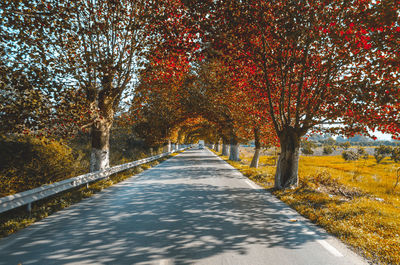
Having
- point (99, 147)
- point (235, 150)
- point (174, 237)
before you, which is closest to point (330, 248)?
point (174, 237)

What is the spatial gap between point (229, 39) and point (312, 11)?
2681mm

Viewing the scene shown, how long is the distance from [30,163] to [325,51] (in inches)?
426

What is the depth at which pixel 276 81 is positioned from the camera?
1012cm

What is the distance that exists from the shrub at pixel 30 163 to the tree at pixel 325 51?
22.7 feet

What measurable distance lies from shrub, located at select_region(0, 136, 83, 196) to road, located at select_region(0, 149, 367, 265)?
1.89 m

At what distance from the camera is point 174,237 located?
4203 millimetres

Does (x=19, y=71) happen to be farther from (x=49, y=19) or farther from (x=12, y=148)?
(x=12, y=148)

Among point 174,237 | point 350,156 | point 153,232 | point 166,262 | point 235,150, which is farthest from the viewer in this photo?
point 350,156

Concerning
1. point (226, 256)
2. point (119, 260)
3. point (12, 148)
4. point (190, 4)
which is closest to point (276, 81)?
point (190, 4)

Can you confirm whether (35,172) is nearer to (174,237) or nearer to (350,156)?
(174,237)

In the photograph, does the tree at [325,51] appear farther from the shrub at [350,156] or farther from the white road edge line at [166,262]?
the shrub at [350,156]

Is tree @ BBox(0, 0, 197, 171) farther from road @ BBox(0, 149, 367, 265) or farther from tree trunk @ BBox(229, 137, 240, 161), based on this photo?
tree trunk @ BBox(229, 137, 240, 161)

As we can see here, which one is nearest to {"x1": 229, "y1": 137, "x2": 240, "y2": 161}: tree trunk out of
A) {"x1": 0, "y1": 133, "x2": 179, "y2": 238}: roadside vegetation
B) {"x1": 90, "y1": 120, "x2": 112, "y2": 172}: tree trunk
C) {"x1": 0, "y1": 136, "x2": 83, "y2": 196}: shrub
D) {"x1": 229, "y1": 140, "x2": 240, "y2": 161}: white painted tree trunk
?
{"x1": 229, "y1": 140, "x2": 240, "y2": 161}: white painted tree trunk

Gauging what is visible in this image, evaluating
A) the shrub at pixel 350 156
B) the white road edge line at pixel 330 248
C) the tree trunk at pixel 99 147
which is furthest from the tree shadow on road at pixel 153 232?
the shrub at pixel 350 156
